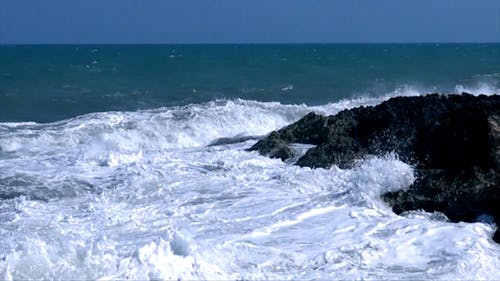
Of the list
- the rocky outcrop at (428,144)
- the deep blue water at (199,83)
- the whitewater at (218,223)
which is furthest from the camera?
the deep blue water at (199,83)

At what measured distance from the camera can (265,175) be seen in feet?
31.2

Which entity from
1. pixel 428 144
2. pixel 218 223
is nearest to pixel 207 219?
pixel 218 223

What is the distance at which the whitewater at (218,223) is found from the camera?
6.09m

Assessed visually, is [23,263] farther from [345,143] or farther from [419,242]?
[345,143]

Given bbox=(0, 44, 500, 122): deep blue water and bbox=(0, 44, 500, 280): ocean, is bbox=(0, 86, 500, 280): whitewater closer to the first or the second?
→ bbox=(0, 44, 500, 280): ocean

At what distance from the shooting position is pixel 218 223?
7.54 m

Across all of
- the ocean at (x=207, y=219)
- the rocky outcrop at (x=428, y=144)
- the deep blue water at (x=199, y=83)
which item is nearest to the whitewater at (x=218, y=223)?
the ocean at (x=207, y=219)

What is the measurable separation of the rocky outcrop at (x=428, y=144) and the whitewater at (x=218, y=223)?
0.20 meters

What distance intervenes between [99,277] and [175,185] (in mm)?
3329

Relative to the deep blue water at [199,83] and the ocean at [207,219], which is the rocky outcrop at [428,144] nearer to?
the ocean at [207,219]

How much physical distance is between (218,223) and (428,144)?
9.48ft

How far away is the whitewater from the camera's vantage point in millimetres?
6086

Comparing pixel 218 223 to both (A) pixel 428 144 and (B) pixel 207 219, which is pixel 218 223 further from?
(A) pixel 428 144

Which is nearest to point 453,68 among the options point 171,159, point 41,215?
point 171,159
